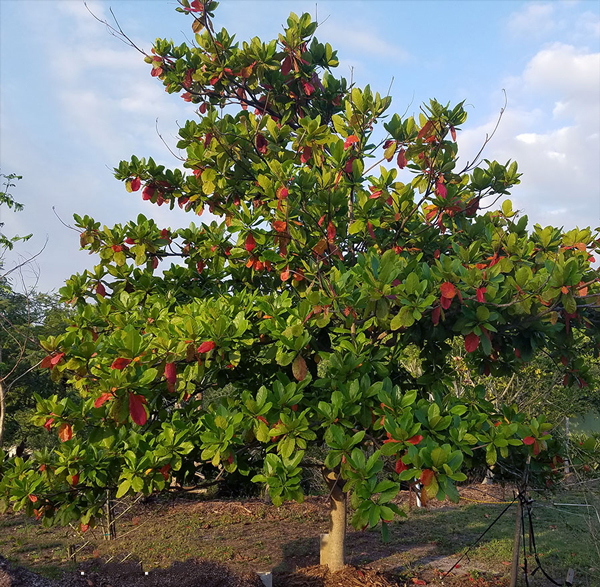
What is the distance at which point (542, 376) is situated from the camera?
40.3 feet

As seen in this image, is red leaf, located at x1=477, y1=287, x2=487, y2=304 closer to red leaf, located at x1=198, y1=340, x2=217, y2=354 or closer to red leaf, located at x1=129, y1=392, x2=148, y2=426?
red leaf, located at x1=198, y1=340, x2=217, y2=354

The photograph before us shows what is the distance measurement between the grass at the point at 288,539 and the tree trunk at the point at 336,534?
43.8 inches

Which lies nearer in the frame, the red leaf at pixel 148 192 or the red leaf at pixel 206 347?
the red leaf at pixel 206 347

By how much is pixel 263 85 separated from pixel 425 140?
220cm

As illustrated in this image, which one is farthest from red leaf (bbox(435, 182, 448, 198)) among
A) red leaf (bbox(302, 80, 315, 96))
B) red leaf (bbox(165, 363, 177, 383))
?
red leaf (bbox(165, 363, 177, 383))

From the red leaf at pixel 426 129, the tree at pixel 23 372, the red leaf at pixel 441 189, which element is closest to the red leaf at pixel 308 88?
the red leaf at pixel 426 129

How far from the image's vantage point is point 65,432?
3.49 m

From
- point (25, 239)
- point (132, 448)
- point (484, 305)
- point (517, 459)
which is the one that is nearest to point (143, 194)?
point (132, 448)

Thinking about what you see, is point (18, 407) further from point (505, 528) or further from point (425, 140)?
point (425, 140)

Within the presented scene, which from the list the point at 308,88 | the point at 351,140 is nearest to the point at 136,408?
the point at 351,140

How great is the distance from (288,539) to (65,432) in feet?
18.6

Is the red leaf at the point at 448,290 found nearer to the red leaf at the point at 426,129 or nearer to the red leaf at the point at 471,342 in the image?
the red leaf at the point at 471,342

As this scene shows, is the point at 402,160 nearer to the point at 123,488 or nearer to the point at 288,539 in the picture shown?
the point at 123,488

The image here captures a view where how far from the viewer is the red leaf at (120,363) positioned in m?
3.05
